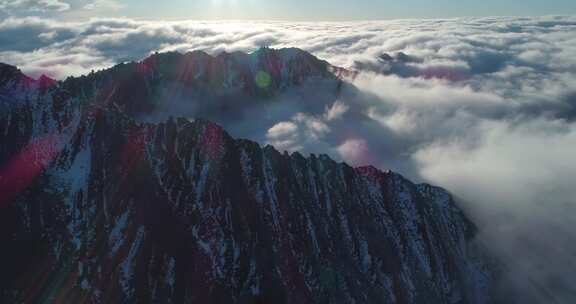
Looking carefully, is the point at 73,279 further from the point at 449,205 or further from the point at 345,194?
the point at 449,205

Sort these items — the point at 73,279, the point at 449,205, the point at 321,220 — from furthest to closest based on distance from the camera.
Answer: the point at 449,205 < the point at 321,220 < the point at 73,279

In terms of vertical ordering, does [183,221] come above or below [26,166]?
below

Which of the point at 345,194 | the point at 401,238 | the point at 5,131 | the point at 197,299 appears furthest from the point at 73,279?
the point at 401,238

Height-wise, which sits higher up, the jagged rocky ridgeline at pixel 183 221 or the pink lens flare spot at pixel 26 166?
the pink lens flare spot at pixel 26 166

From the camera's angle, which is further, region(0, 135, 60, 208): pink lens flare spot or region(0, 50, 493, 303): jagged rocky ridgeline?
region(0, 135, 60, 208): pink lens flare spot

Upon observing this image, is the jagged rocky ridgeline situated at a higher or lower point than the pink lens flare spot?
lower

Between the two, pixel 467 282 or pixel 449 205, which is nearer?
pixel 467 282

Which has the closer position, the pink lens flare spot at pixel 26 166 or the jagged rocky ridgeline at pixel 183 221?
the jagged rocky ridgeline at pixel 183 221

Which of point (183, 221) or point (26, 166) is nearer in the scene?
point (26, 166)
